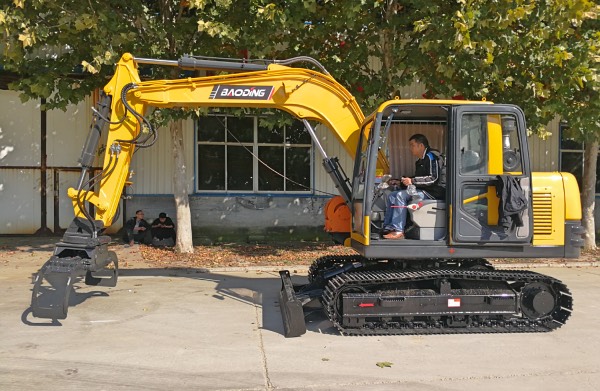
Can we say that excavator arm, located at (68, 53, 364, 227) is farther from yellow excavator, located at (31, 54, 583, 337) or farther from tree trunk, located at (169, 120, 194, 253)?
tree trunk, located at (169, 120, 194, 253)

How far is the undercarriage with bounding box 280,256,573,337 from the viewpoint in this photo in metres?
6.24

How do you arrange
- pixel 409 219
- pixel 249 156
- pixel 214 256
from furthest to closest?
pixel 249 156 → pixel 214 256 → pixel 409 219

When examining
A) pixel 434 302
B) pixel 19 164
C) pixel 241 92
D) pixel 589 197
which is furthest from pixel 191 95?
pixel 589 197

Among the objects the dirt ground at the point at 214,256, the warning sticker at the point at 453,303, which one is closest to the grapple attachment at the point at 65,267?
the dirt ground at the point at 214,256

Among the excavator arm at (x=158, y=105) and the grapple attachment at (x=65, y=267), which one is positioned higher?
the excavator arm at (x=158, y=105)

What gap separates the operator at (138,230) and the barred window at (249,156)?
1927 mm

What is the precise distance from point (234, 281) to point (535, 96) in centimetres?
618

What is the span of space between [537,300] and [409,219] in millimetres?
1794

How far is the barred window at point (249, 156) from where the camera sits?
1483cm

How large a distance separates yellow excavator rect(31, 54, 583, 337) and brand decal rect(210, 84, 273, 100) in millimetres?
12

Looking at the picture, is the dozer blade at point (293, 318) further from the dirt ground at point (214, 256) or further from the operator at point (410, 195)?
the dirt ground at point (214, 256)

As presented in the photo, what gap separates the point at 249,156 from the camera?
15047 mm

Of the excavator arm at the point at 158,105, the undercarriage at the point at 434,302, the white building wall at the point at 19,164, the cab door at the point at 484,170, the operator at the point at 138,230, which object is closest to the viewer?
the cab door at the point at 484,170

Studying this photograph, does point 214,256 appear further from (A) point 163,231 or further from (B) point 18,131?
(B) point 18,131
